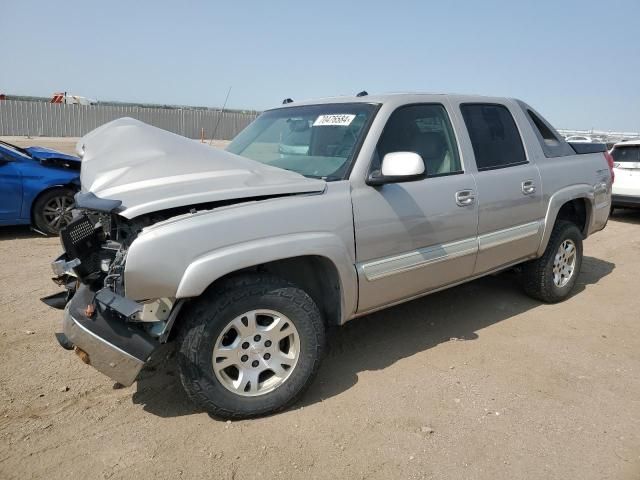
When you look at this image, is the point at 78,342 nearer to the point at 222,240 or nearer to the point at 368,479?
the point at 222,240

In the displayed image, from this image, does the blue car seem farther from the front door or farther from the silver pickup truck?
the front door

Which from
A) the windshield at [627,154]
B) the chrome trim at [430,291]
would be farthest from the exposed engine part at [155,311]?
the windshield at [627,154]

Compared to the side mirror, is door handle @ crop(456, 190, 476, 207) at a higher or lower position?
lower

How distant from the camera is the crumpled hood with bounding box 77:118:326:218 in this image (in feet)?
8.68

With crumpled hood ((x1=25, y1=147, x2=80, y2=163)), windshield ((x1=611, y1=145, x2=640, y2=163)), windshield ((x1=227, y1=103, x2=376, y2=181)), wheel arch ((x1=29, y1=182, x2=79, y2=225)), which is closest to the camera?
windshield ((x1=227, y1=103, x2=376, y2=181))

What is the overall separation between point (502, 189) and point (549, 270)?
123 cm

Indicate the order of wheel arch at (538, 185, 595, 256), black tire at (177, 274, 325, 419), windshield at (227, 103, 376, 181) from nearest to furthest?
black tire at (177, 274, 325, 419), windshield at (227, 103, 376, 181), wheel arch at (538, 185, 595, 256)

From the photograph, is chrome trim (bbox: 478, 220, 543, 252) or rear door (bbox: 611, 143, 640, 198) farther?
rear door (bbox: 611, 143, 640, 198)

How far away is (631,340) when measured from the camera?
4137 millimetres

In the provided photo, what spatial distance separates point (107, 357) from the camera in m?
2.60

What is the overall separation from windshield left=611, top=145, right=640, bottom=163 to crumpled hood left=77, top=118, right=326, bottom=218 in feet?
30.1

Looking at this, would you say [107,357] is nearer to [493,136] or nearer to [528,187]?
[493,136]

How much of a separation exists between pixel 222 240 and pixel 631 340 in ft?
11.4

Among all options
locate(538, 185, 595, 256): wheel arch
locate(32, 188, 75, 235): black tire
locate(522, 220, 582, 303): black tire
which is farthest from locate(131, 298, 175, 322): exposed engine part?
locate(32, 188, 75, 235): black tire
